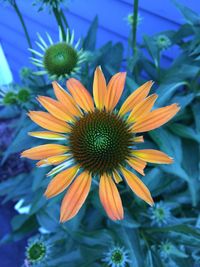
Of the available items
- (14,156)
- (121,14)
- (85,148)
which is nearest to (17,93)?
(85,148)

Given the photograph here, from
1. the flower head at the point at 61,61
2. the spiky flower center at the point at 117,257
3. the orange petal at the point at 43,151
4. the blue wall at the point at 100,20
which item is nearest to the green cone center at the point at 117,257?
the spiky flower center at the point at 117,257

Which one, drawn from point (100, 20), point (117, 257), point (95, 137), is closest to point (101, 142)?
point (95, 137)

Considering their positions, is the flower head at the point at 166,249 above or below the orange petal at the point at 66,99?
below

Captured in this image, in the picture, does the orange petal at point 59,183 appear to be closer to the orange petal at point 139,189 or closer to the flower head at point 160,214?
the orange petal at point 139,189

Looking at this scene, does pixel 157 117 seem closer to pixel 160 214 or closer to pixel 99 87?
pixel 99 87

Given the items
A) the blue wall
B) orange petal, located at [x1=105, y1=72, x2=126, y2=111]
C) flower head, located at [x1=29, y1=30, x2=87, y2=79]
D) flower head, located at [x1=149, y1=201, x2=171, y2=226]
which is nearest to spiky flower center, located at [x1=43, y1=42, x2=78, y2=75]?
flower head, located at [x1=29, y1=30, x2=87, y2=79]
